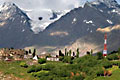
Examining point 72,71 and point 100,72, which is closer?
point 100,72

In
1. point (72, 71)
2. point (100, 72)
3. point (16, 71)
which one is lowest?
point (100, 72)

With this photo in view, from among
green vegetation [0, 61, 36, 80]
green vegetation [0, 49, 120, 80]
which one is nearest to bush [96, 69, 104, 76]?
green vegetation [0, 49, 120, 80]

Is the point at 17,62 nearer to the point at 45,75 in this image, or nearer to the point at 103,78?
the point at 45,75

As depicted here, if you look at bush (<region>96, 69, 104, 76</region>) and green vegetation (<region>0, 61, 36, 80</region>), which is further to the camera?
green vegetation (<region>0, 61, 36, 80</region>)

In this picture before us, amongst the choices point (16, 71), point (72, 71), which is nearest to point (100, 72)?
point (72, 71)

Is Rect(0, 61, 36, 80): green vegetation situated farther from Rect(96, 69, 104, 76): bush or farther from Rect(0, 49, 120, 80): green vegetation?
Rect(96, 69, 104, 76): bush

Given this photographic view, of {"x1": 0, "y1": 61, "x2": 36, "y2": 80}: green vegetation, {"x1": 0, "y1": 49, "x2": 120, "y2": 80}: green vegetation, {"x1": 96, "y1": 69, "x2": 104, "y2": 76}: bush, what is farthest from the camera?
{"x1": 0, "y1": 61, "x2": 36, "y2": 80}: green vegetation

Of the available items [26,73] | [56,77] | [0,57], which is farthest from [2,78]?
[0,57]

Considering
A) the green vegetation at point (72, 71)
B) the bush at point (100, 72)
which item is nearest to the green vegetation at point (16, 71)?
the green vegetation at point (72, 71)

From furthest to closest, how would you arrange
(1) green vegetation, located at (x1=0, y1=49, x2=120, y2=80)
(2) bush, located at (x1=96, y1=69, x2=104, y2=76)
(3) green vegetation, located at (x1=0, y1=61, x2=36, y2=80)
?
(3) green vegetation, located at (x1=0, y1=61, x2=36, y2=80)
(2) bush, located at (x1=96, y1=69, x2=104, y2=76)
(1) green vegetation, located at (x1=0, y1=49, x2=120, y2=80)

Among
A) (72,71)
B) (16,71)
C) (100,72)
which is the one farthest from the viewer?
(16,71)

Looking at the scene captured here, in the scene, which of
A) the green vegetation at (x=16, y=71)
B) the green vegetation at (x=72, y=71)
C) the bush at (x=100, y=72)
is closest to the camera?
the green vegetation at (x=72, y=71)

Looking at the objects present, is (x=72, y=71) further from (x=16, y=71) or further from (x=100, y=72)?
(x=16, y=71)

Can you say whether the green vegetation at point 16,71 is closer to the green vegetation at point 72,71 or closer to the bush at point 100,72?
the green vegetation at point 72,71
